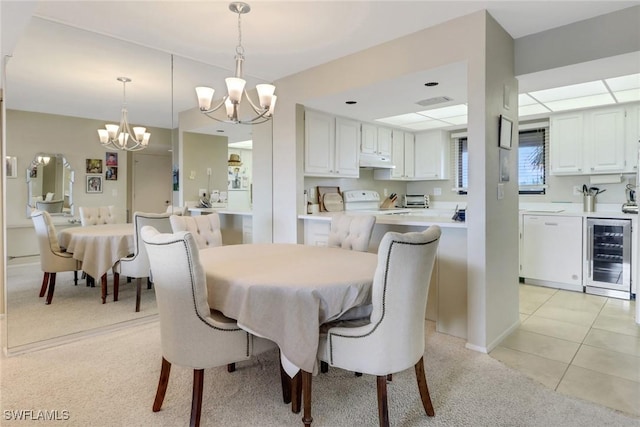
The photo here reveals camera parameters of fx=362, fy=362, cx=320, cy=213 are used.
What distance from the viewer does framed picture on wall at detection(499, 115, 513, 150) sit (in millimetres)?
2713

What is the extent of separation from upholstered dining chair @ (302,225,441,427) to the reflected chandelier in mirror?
2635 mm

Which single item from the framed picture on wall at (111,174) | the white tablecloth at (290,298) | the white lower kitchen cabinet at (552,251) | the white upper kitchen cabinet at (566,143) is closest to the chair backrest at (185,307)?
the white tablecloth at (290,298)

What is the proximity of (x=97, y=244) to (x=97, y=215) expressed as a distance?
28cm

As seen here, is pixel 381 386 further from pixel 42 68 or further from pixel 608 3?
pixel 42 68

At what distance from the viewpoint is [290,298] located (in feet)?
5.31

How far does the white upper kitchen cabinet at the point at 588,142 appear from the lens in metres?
4.16

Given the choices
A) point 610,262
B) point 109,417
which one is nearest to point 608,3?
point 610,262

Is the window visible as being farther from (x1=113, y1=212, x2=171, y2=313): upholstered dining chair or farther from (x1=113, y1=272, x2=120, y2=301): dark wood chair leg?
(x1=113, y1=272, x2=120, y2=301): dark wood chair leg

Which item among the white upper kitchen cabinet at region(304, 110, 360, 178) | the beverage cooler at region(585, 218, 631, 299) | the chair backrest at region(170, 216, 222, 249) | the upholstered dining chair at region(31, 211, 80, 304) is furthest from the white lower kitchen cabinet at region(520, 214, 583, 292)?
the upholstered dining chair at region(31, 211, 80, 304)

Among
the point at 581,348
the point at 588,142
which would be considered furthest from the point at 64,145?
the point at 588,142

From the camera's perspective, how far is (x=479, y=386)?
2107 millimetres

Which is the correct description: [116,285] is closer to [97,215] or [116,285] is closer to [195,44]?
[97,215]

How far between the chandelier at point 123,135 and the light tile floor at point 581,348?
139 inches

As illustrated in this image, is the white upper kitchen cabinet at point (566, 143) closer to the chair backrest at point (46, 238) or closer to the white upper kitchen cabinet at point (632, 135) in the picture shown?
the white upper kitchen cabinet at point (632, 135)
